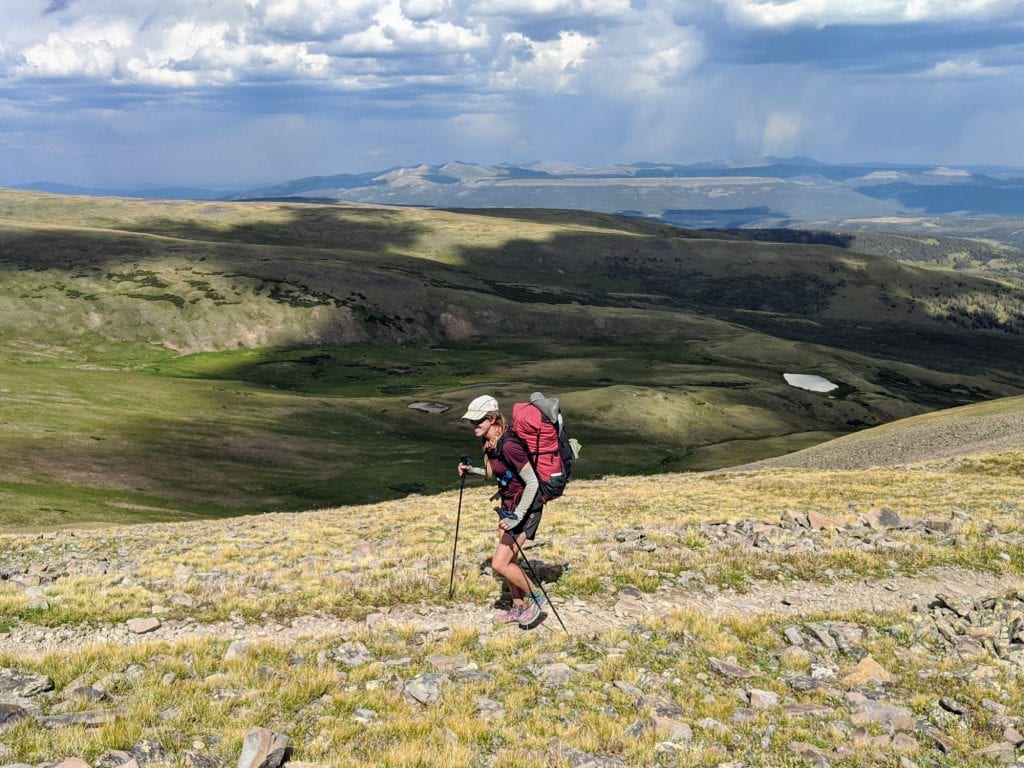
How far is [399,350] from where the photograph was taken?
198m

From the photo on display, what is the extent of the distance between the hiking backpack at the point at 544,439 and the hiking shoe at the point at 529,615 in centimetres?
285

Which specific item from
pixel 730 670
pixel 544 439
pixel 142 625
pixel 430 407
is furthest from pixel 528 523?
pixel 430 407

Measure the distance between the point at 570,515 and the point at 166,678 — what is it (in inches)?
818

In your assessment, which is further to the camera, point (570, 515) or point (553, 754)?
point (570, 515)

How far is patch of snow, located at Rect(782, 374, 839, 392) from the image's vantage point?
565ft

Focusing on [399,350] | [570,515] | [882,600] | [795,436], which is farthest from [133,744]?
[399,350]

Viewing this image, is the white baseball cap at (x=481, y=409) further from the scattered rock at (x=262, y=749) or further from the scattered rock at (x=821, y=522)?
the scattered rock at (x=821, y=522)

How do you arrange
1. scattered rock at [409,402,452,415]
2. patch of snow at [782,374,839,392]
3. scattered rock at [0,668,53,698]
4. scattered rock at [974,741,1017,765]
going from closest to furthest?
scattered rock at [974,741,1017,765], scattered rock at [0,668,53,698], scattered rock at [409,402,452,415], patch of snow at [782,374,839,392]

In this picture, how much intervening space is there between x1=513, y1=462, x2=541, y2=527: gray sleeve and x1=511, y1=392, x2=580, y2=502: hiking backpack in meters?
0.17

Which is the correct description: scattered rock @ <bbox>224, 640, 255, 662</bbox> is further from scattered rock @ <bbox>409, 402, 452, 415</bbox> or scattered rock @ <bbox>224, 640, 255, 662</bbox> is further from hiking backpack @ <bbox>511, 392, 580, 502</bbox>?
scattered rock @ <bbox>409, 402, 452, 415</bbox>

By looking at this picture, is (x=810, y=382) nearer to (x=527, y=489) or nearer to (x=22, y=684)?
(x=527, y=489)

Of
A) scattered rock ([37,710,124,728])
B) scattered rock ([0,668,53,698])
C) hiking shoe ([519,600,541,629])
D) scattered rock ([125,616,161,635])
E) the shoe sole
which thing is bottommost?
scattered rock ([125,616,161,635])

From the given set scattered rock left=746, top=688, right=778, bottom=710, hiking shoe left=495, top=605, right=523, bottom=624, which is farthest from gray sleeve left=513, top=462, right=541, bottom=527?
scattered rock left=746, top=688, right=778, bottom=710

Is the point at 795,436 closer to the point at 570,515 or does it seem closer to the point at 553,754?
the point at 570,515
